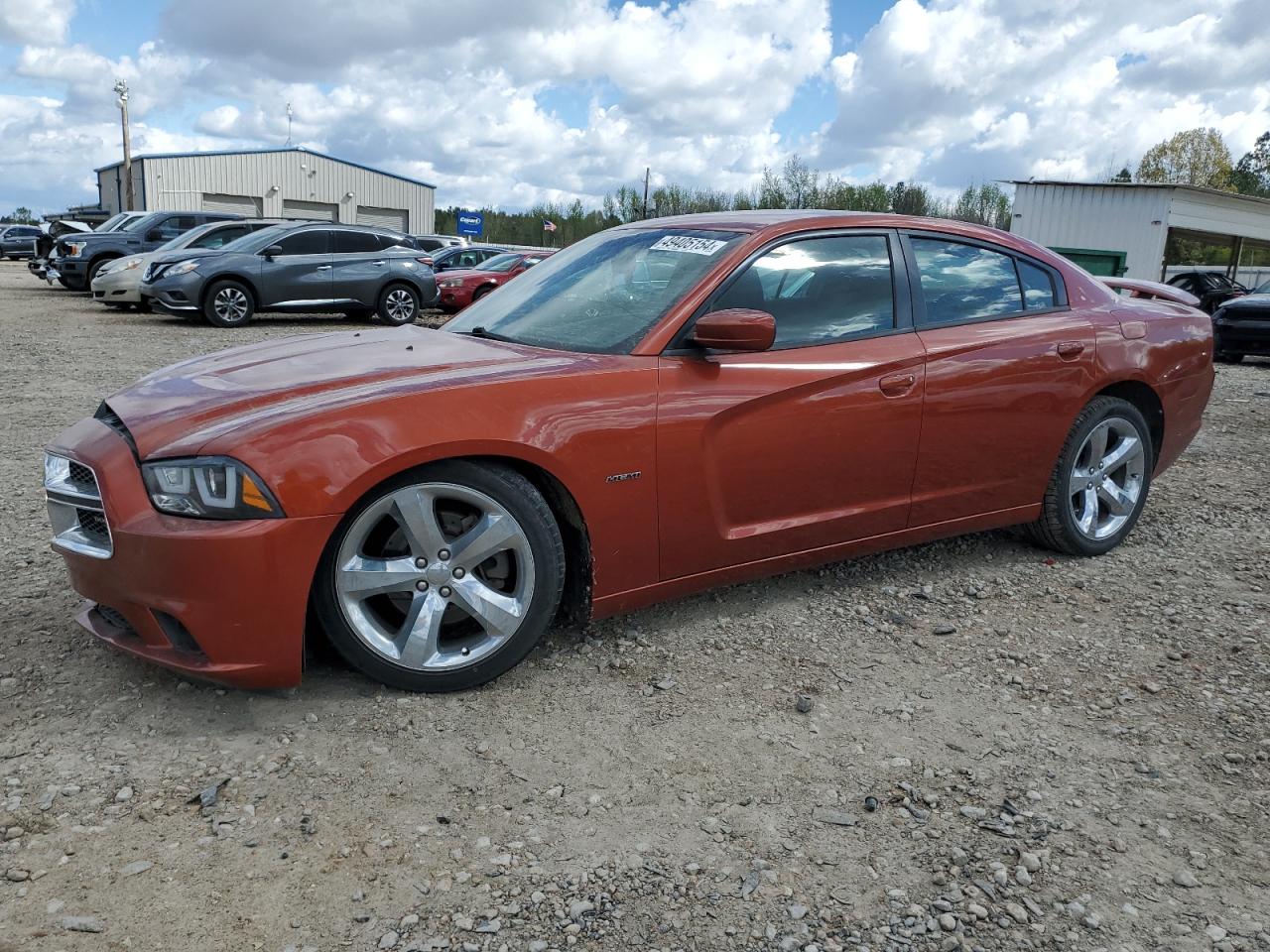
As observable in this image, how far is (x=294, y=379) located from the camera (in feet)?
10.5

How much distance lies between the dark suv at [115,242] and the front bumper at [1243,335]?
16.5 metres

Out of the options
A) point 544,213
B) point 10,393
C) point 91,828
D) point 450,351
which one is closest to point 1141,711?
point 450,351

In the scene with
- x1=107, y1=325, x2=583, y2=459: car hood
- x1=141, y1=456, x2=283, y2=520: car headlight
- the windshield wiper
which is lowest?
x1=141, y1=456, x2=283, y2=520: car headlight

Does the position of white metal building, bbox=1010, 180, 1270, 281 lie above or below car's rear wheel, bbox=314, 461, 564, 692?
above

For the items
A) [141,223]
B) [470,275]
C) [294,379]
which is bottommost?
[294,379]

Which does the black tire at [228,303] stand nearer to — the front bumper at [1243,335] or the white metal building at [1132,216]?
the front bumper at [1243,335]

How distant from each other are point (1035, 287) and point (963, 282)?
0.43 m

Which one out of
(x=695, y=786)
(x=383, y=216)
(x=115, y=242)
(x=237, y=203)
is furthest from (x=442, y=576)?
(x=383, y=216)

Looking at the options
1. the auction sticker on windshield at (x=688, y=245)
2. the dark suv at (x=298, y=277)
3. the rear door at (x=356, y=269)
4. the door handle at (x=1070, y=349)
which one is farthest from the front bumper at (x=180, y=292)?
the door handle at (x=1070, y=349)

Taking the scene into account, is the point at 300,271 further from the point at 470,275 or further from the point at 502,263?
the point at 502,263

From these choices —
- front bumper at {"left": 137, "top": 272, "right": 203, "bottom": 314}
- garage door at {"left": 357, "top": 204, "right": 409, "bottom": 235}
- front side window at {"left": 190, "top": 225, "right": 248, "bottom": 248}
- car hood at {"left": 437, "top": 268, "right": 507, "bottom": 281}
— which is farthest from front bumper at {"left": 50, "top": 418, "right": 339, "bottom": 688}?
garage door at {"left": 357, "top": 204, "right": 409, "bottom": 235}

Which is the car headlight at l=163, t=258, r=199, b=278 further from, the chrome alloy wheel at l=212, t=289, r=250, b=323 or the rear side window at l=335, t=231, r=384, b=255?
the rear side window at l=335, t=231, r=384, b=255

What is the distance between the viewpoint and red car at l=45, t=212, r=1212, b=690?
284cm

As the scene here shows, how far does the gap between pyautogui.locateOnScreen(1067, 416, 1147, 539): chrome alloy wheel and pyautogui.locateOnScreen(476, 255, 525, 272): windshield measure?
15.6m
